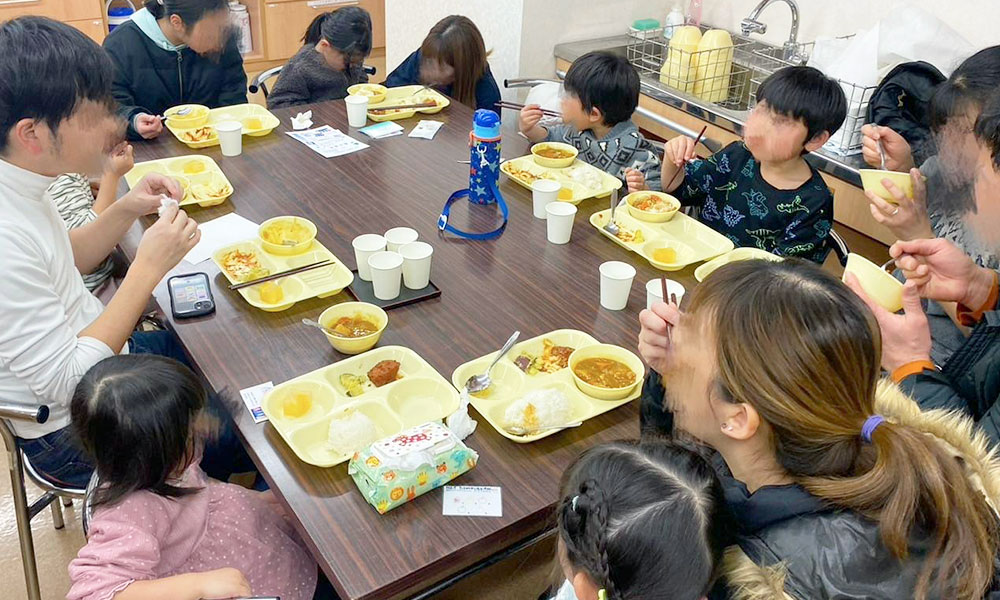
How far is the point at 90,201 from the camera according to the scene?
211 cm

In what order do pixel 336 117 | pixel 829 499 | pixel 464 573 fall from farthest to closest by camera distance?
pixel 336 117 < pixel 464 573 < pixel 829 499

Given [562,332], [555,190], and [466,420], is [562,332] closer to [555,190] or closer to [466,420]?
[466,420]

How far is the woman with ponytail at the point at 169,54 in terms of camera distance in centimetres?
266

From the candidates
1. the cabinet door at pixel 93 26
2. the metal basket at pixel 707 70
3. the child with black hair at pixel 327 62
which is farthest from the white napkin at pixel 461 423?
the cabinet door at pixel 93 26

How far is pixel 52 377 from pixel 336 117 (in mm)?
1569

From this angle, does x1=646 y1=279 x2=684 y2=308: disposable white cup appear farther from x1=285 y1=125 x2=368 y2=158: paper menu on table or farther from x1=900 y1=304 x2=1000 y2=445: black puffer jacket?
x1=285 y1=125 x2=368 y2=158: paper menu on table

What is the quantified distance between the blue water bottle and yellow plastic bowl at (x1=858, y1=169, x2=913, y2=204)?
3.00 feet

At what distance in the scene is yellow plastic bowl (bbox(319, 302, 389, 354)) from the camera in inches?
59.2

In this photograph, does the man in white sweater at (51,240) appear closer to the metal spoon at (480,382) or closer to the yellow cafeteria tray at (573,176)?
the metal spoon at (480,382)

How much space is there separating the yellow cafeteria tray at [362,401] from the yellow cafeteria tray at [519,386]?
53mm

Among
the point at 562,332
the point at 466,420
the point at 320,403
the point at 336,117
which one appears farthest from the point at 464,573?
the point at 336,117

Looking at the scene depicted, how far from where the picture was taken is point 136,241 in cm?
194

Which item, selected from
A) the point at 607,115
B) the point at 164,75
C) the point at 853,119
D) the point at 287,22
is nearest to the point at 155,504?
the point at 607,115

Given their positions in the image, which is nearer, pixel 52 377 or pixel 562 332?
pixel 52 377
